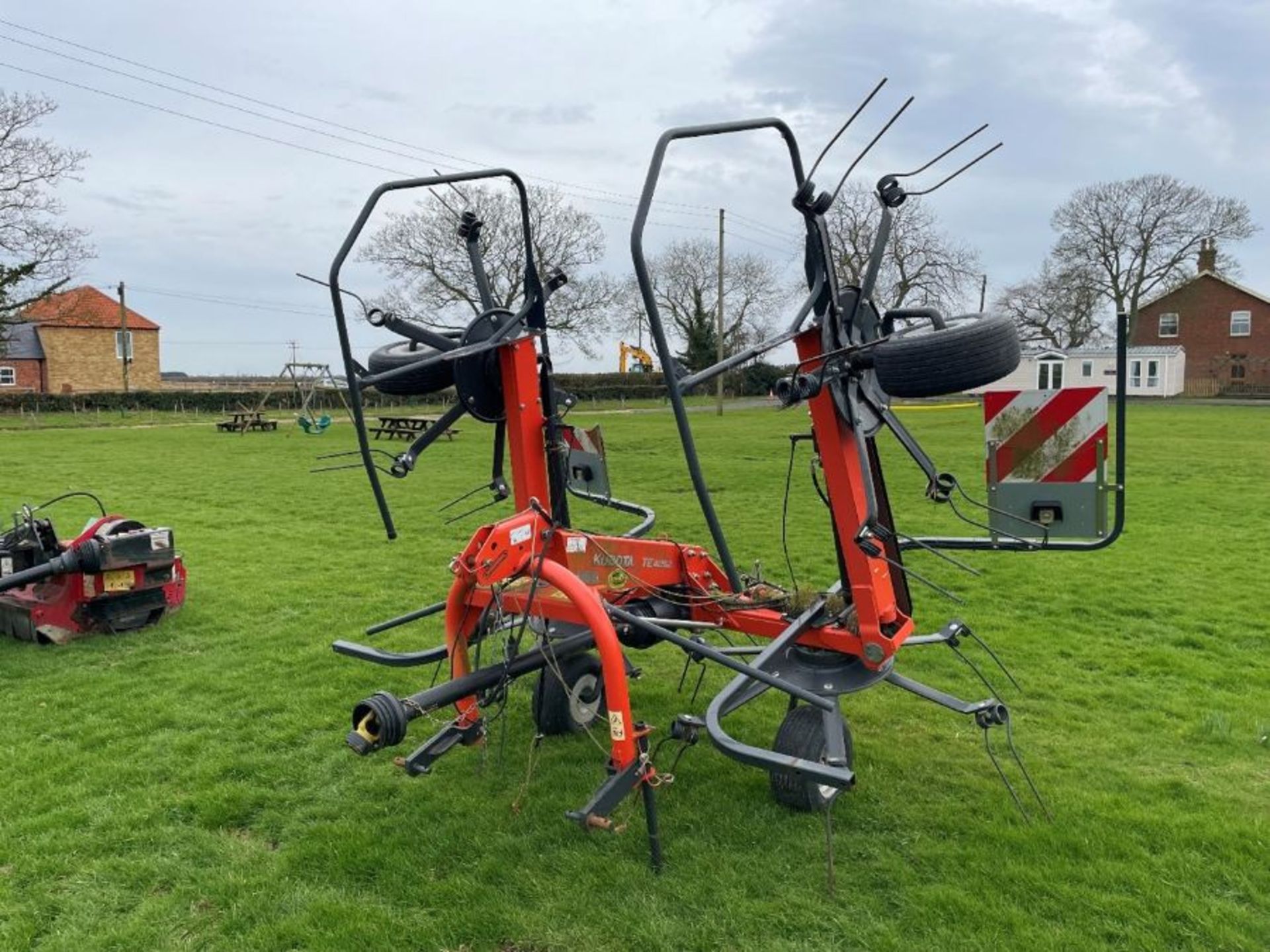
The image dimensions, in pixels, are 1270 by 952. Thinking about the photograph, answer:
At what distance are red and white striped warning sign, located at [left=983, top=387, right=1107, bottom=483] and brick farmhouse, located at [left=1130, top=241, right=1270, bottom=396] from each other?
57904 mm

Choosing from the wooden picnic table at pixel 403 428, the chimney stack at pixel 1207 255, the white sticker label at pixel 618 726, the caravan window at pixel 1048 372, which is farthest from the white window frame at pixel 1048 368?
the white sticker label at pixel 618 726

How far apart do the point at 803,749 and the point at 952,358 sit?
169 centimetres

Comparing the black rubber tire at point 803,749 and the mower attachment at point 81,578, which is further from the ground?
the mower attachment at point 81,578

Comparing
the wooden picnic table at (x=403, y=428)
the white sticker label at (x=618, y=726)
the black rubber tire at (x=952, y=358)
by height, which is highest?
the black rubber tire at (x=952, y=358)

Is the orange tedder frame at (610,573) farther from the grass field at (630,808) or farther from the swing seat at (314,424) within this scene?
the swing seat at (314,424)

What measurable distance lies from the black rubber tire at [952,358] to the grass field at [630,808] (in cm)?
178

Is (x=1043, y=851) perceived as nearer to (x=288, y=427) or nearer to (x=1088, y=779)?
(x=1088, y=779)

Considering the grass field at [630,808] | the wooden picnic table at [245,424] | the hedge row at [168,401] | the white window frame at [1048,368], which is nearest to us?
the grass field at [630,808]

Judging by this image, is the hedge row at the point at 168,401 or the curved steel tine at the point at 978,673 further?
the hedge row at the point at 168,401

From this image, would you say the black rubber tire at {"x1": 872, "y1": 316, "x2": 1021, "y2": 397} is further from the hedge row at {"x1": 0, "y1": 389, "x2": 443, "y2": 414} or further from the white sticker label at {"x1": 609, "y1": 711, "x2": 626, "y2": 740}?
the hedge row at {"x1": 0, "y1": 389, "x2": 443, "y2": 414}

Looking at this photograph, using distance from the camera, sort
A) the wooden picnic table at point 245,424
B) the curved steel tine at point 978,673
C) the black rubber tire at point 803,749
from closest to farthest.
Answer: the black rubber tire at point 803,749 → the curved steel tine at point 978,673 → the wooden picnic table at point 245,424

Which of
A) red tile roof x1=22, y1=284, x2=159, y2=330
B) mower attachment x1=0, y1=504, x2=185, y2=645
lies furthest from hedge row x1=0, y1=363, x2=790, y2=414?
mower attachment x1=0, y1=504, x2=185, y2=645

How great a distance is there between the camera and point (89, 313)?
199 feet

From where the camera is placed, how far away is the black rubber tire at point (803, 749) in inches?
159
